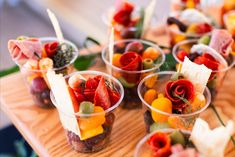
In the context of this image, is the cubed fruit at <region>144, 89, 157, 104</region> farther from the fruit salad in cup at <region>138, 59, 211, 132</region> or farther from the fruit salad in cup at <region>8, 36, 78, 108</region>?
the fruit salad in cup at <region>8, 36, 78, 108</region>

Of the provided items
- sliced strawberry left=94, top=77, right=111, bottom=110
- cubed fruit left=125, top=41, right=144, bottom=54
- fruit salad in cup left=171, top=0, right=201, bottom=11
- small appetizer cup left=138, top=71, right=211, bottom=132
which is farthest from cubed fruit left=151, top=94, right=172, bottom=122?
fruit salad in cup left=171, top=0, right=201, bottom=11

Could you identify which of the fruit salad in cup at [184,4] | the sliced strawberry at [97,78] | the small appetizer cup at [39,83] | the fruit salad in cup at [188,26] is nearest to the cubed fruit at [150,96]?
the sliced strawberry at [97,78]

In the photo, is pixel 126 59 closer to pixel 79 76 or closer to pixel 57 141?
pixel 79 76

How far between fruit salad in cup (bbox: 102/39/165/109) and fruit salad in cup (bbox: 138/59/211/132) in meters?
0.09

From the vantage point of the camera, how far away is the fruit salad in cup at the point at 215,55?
3.03 feet

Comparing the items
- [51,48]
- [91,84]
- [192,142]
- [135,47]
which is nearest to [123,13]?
[135,47]

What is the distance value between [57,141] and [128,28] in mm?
448

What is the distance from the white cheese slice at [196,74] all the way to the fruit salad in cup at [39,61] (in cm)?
29

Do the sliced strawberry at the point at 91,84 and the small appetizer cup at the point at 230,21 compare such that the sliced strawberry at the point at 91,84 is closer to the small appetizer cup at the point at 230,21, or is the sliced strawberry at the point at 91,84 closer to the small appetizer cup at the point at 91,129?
the small appetizer cup at the point at 91,129

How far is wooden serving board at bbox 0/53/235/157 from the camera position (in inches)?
32.6

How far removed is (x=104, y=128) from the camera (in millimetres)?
797

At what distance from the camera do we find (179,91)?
2.59 feet

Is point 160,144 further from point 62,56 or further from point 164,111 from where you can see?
point 62,56

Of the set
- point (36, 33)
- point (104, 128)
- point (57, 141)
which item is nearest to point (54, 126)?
point (57, 141)
